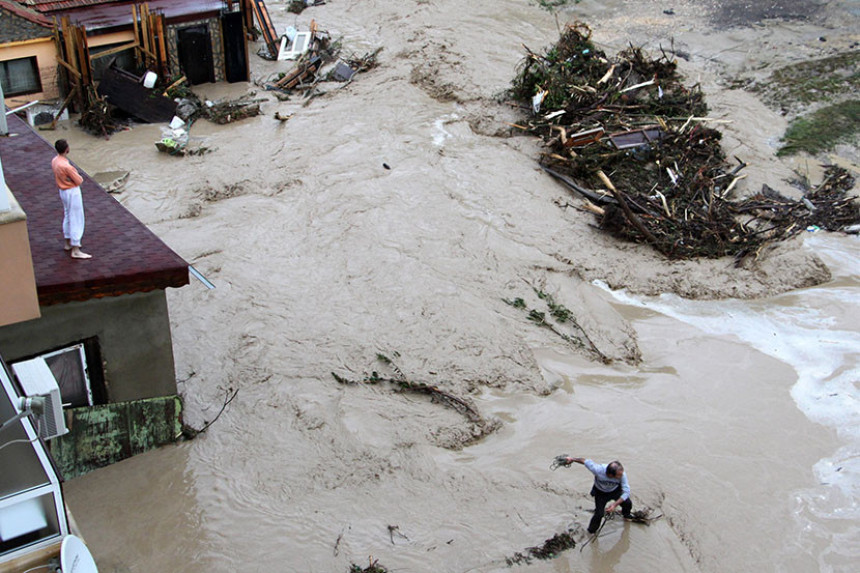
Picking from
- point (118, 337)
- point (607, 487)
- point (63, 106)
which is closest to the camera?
point (607, 487)

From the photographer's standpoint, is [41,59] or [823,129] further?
[823,129]

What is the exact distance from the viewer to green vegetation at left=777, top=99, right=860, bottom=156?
17.9m

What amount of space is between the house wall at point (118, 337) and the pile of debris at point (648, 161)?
8843 mm

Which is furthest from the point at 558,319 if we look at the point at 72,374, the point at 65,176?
the point at 65,176

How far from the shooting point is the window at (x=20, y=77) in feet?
57.0

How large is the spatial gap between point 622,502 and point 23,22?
1717 cm

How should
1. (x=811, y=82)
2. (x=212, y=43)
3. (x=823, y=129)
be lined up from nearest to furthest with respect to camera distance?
(x=823, y=129) → (x=212, y=43) → (x=811, y=82)

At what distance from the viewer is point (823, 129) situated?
18.5 meters

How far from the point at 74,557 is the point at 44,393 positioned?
1.69 metres

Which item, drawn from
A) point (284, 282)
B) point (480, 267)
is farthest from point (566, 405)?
point (284, 282)

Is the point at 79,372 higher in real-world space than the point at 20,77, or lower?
lower

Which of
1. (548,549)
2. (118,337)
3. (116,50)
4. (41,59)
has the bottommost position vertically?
(548,549)

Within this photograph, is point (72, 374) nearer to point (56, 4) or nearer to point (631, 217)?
point (631, 217)

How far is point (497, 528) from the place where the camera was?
8.61 meters
